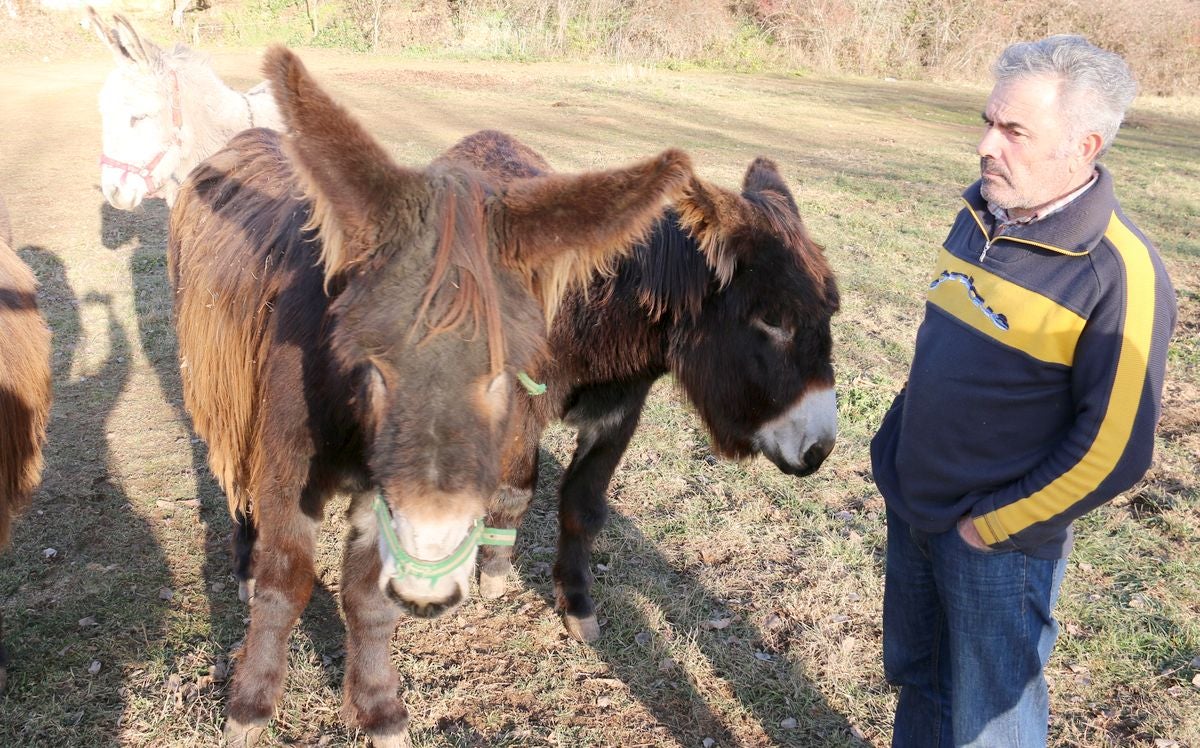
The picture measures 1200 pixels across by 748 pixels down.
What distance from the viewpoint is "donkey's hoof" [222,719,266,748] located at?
9.45ft

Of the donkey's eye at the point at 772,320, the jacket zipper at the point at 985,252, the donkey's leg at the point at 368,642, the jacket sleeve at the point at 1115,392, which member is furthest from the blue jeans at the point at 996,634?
the donkey's leg at the point at 368,642

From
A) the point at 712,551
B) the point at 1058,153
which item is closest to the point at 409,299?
the point at 1058,153

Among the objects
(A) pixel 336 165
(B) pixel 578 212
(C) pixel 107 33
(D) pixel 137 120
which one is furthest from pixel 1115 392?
(C) pixel 107 33

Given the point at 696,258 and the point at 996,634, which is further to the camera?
the point at 696,258

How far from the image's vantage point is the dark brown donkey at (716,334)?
2.97m

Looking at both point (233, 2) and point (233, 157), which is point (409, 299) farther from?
point (233, 2)

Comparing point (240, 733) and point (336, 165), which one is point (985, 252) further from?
point (240, 733)

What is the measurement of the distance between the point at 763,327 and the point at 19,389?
3071 millimetres

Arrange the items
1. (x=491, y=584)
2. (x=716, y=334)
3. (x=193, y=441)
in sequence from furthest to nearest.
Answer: (x=193, y=441) → (x=491, y=584) → (x=716, y=334)

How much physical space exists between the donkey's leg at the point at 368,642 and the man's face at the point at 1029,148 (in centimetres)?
221

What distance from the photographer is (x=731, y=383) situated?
3148 mm

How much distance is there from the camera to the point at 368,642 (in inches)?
113

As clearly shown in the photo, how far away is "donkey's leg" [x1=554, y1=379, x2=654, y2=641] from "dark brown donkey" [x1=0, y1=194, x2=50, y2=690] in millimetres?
2281

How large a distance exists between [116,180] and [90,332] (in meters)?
1.30
